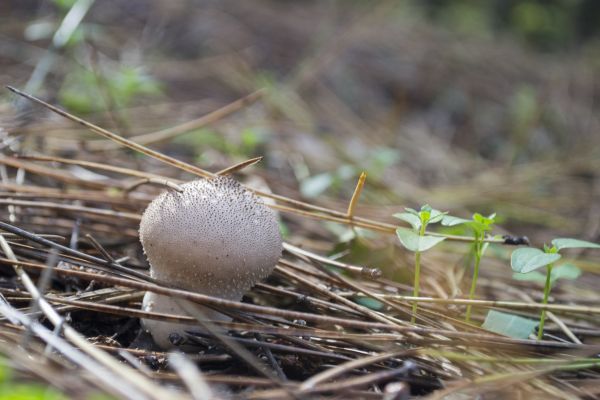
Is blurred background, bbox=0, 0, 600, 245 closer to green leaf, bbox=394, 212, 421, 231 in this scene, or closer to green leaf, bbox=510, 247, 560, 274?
green leaf, bbox=394, 212, 421, 231

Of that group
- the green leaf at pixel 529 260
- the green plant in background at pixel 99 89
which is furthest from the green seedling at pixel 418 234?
the green plant in background at pixel 99 89

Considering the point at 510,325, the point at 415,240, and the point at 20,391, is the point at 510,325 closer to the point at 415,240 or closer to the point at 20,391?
the point at 415,240

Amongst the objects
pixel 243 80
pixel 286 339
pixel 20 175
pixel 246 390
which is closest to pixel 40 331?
pixel 246 390

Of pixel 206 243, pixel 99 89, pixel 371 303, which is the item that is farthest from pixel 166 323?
pixel 99 89

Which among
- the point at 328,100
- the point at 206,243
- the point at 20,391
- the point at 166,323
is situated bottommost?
the point at 20,391

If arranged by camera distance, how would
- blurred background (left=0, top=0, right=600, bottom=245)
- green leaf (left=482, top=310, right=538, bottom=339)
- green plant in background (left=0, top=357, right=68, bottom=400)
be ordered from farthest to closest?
blurred background (left=0, top=0, right=600, bottom=245) → green leaf (left=482, top=310, right=538, bottom=339) → green plant in background (left=0, top=357, right=68, bottom=400)

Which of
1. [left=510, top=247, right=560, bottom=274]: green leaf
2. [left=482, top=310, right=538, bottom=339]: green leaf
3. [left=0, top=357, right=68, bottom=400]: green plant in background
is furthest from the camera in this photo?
[left=482, top=310, right=538, bottom=339]: green leaf

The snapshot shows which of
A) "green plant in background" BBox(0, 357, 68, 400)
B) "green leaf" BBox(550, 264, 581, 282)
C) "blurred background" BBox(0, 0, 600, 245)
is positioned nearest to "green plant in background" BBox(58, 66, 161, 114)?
"blurred background" BBox(0, 0, 600, 245)
